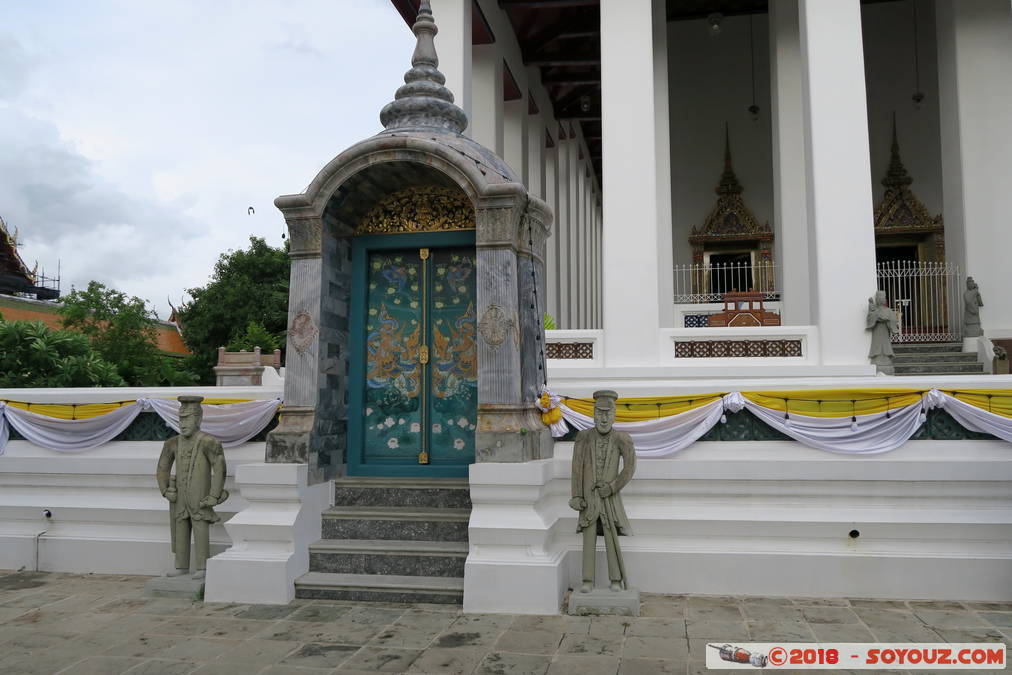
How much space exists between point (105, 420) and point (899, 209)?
54.6 feet

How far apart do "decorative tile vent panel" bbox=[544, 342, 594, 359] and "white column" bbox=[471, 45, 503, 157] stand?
4873mm

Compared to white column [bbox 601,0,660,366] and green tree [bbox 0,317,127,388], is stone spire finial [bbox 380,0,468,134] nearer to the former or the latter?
white column [bbox 601,0,660,366]

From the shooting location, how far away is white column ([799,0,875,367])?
32.7 ft

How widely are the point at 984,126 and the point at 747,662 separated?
12355 mm

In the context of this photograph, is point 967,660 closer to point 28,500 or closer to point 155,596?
point 155,596

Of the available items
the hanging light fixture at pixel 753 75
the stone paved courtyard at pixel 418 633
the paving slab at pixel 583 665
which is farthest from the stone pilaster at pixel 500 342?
the hanging light fixture at pixel 753 75

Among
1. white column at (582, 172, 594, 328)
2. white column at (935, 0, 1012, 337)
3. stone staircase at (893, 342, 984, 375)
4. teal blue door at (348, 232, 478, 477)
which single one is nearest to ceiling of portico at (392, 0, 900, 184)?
white column at (935, 0, 1012, 337)

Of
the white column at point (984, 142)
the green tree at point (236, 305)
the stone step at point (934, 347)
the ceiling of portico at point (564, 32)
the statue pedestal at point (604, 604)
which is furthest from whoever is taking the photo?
the green tree at point (236, 305)

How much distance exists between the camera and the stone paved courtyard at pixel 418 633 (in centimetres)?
405

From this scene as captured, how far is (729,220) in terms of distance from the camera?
728 inches

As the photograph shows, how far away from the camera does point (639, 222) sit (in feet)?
35.1

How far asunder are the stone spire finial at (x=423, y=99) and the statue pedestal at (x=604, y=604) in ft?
12.9

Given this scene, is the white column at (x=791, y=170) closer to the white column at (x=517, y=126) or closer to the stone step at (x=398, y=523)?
the white column at (x=517, y=126)

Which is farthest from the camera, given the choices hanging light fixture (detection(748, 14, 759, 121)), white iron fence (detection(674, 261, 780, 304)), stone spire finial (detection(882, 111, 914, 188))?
hanging light fixture (detection(748, 14, 759, 121))
